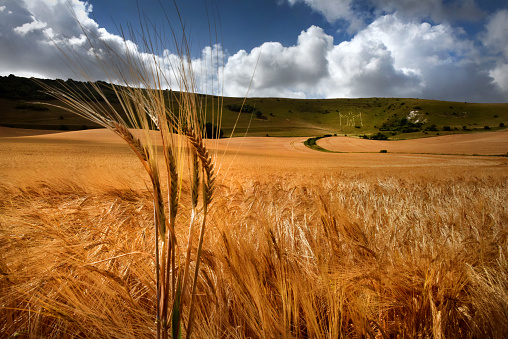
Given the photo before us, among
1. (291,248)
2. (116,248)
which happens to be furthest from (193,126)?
(291,248)

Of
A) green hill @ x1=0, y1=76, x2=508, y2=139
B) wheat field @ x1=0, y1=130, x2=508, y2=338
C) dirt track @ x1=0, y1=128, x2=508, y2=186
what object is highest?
green hill @ x1=0, y1=76, x2=508, y2=139

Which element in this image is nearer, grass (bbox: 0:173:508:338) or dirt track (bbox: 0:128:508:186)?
grass (bbox: 0:173:508:338)

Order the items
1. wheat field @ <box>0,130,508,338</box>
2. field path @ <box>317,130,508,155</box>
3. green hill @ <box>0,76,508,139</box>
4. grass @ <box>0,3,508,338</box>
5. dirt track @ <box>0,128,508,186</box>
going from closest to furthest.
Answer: grass @ <box>0,3,508,338</box>
wheat field @ <box>0,130,508,338</box>
dirt track @ <box>0,128,508,186</box>
field path @ <box>317,130,508,155</box>
green hill @ <box>0,76,508,139</box>

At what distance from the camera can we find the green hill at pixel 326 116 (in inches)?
2491

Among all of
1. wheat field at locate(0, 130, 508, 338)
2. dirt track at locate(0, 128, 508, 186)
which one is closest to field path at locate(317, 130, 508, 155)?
dirt track at locate(0, 128, 508, 186)

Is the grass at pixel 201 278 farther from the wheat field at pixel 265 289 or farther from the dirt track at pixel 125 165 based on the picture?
the dirt track at pixel 125 165

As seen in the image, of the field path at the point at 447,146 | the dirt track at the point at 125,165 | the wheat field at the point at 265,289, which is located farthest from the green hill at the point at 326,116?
the wheat field at the point at 265,289

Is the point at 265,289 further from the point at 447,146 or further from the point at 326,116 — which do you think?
the point at 326,116

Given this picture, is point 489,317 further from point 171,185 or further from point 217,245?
point 171,185

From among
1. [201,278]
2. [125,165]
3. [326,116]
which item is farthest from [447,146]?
[326,116]

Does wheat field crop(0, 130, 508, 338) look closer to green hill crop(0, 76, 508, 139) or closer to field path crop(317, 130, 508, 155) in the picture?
field path crop(317, 130, 508, 155)

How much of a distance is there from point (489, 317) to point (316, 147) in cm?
4203

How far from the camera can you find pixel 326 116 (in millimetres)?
101375

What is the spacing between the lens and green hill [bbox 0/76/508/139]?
63.3 m
